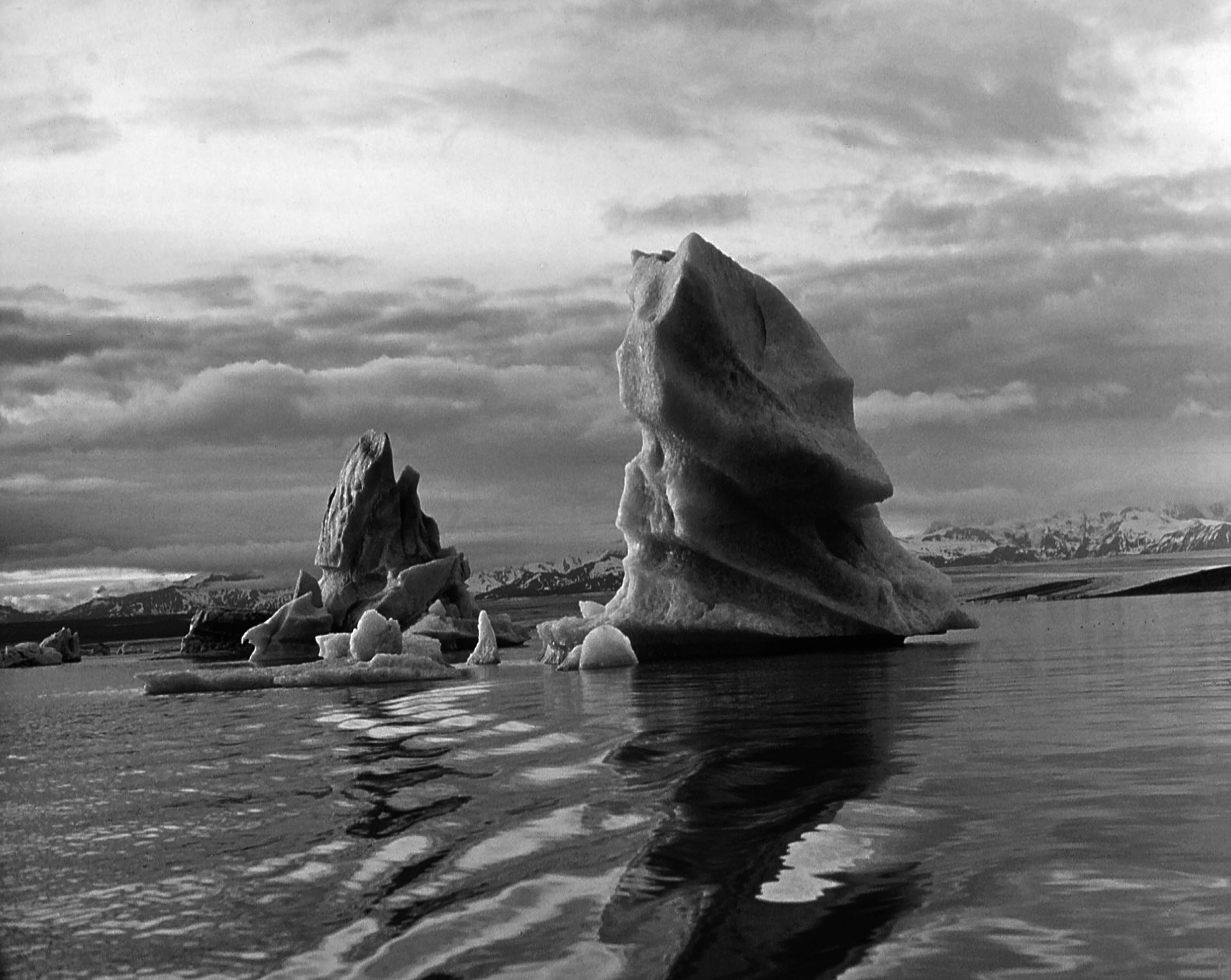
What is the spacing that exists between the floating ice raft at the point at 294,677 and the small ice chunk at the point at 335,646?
12.5 feet

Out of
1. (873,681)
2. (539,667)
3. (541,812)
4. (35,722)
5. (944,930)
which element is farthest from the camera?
(539,667)

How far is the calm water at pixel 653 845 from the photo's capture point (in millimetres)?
2996

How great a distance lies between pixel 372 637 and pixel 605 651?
4.11 meters

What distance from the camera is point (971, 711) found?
798 centimetres

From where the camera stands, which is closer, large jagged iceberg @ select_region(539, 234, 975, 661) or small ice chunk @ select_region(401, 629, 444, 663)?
large jagged iceberg @ select_region(539, 234, 975, 661)

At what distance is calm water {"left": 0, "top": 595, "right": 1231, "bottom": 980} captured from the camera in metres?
3.00

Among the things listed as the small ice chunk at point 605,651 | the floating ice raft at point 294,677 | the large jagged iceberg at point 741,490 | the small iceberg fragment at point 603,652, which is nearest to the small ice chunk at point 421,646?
the large jagged iceberg at point 741,490

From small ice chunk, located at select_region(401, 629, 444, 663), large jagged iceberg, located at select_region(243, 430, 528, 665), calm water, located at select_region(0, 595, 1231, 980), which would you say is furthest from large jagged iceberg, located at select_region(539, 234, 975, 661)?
large jagged iceberg, located at select_region(243, 430, 528, 665)

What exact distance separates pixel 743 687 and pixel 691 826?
274 inches

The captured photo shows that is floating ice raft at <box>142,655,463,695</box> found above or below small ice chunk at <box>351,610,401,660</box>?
below

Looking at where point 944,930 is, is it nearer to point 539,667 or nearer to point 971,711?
point 971,711

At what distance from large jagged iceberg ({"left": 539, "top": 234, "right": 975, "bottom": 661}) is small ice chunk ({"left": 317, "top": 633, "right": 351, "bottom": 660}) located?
12.2ft

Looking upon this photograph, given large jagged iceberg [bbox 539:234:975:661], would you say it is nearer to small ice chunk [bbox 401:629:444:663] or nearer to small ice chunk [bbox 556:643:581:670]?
small ice chunk [bbox 556:643:581:670]

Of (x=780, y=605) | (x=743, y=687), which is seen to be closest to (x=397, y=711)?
(x=743, y=687)
